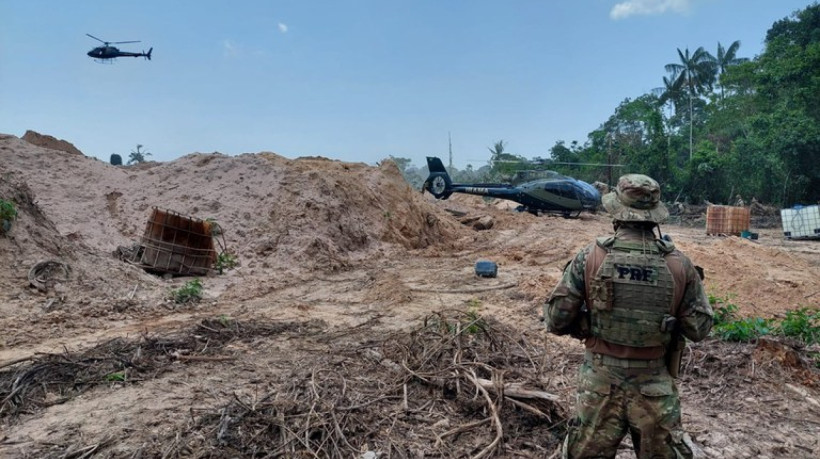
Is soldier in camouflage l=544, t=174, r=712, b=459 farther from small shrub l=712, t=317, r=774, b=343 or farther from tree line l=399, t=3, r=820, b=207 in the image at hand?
tree line l=399, t=3, r=820, b=207

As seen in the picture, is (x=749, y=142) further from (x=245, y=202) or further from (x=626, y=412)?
(x=626, y=412)

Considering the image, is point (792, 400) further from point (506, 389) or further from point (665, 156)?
point (665, 156)

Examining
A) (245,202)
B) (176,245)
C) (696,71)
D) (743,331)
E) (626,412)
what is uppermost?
(696,71)

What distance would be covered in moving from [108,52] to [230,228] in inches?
622

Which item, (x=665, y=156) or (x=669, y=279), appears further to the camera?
(x=665, y=156)

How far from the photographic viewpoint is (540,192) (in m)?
21.4

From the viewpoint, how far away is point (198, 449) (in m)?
3.09

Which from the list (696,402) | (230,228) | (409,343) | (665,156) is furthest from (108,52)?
(665,156)

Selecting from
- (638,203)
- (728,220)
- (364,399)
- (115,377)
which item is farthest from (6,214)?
(728,220)

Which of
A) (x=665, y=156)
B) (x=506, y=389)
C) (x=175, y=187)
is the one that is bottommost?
(x=506, y=389)

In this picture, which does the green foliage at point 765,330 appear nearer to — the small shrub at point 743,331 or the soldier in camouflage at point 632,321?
the small shrub at point 743,331

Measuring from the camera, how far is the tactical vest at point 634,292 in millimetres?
2393

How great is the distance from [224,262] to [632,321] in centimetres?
927

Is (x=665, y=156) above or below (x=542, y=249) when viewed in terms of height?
above
